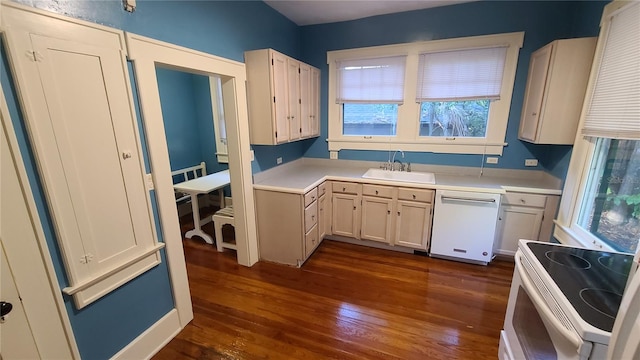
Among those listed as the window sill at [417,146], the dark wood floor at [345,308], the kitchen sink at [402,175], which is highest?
the window sill at [417,146]

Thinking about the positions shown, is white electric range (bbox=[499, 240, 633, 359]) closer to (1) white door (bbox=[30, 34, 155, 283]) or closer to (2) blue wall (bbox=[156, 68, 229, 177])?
(1) white door (bbox=[30, 34, 155, 283])

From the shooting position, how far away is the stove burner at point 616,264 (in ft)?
4.32

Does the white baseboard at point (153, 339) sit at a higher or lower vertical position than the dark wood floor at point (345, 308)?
higher

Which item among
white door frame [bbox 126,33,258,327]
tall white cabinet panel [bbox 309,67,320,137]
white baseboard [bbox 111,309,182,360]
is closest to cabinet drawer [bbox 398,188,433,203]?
tall white cabinet panel [bbox 309,67,320,137]

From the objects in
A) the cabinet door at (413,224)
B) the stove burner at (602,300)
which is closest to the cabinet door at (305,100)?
the cabinet door at (413,224)

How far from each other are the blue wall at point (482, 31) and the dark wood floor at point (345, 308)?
1.26 m

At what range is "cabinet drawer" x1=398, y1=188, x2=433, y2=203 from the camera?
288 centimetres

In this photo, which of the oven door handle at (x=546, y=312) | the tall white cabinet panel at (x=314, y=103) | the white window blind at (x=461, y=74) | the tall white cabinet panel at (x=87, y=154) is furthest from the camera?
the tall white cabinet panel at (x=314, y=103)

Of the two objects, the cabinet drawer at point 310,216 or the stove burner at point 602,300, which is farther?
the cabinet drawer at point 310,216

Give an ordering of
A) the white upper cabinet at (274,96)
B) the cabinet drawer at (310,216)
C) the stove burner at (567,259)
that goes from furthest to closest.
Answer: the cabinet drawer at (310,216) → the white upper cabinet at (274,96) → the stove burner at (567,259)

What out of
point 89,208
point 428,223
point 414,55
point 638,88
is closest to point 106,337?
point 89,208

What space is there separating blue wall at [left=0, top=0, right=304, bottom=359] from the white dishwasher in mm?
2608

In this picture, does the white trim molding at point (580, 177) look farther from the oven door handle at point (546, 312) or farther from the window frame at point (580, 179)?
the oven door handle at point (546, 312)

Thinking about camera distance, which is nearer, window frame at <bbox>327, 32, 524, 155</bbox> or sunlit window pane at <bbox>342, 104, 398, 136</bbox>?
window frame at <bbox>327, 32, 524, 155</bbox>
